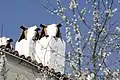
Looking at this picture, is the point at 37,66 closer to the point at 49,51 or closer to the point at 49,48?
the point at 49,48

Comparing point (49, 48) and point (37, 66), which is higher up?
point (49, 48)

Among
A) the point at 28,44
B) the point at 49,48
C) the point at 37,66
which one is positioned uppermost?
the point at 28,44

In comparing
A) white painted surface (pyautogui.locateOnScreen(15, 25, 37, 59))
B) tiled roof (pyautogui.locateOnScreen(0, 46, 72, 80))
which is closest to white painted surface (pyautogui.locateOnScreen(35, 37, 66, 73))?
Result: white painted surface (pyautogui.locateOnScreen(15, 25, 37, 59))

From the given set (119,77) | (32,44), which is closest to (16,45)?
(32,44)

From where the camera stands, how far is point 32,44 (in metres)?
13.9

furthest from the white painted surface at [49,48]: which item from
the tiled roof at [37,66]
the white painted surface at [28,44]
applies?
the tiled roof at [37,66]

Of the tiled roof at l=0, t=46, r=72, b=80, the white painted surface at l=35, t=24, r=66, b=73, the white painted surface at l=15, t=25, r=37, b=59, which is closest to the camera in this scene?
the tiled roof at l=0, t=46, r=72, b=80

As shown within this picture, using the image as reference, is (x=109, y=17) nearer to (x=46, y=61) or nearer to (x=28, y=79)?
(x=28, y=79)

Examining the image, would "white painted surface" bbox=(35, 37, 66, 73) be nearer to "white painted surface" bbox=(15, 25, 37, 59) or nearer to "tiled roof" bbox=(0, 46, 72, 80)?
"white painted surface" bbox=(15, 25, 37, 59)

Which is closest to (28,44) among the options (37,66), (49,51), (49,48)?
(49,51)

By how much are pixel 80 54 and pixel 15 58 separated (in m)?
4.74

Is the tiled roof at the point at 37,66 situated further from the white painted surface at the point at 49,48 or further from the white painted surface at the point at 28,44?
the white painted surface at the point at 28,44

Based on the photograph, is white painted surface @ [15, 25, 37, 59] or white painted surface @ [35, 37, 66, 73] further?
white painted surface @ [15, 25, 37, 59]

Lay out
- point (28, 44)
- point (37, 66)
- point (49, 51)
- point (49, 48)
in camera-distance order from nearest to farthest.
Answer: point (37, 66) < point (49, 48) < point (49, 51) < point (28, 44)
